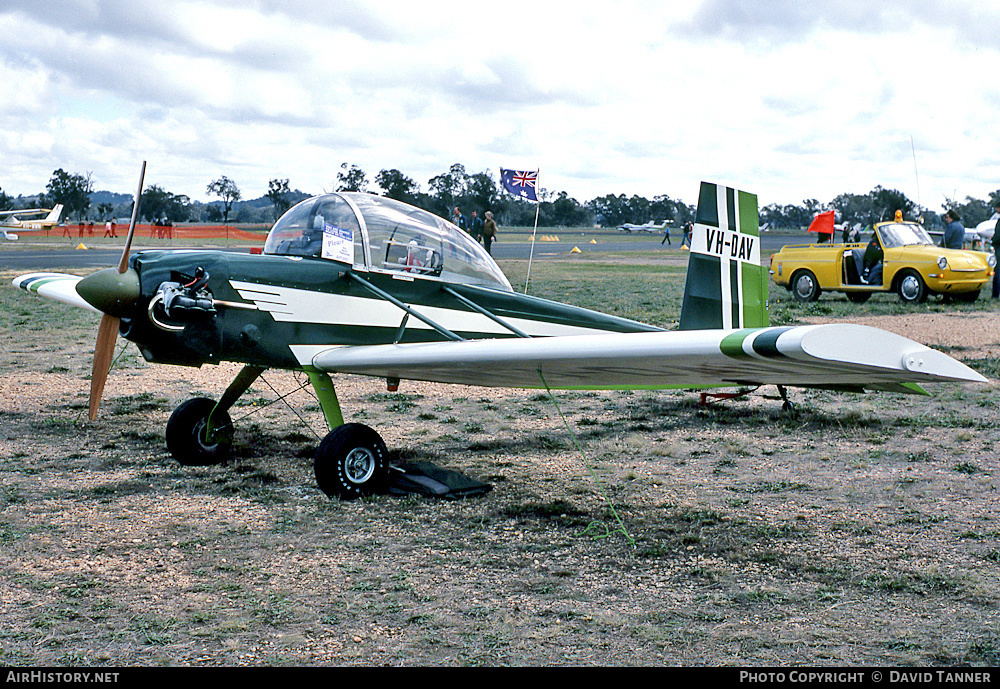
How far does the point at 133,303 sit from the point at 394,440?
2.61 m

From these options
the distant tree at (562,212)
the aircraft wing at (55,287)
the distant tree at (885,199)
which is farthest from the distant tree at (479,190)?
the distant tree at (562,212)

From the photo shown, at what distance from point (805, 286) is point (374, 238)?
14.3 meters

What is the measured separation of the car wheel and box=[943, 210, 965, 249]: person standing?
2.97 metres

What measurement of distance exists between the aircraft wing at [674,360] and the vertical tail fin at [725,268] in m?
2.09

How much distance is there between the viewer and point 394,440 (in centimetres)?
745

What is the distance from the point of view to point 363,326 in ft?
20.2

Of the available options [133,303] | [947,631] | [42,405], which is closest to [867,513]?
[947,631]

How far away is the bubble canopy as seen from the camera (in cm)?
616

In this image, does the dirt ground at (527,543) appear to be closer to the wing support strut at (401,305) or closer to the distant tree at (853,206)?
the wing support strut at (401,305)

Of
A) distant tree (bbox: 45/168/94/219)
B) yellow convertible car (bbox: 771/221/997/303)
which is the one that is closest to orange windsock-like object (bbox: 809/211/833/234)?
yellow convertible car (bbox: 771/221/997/303)

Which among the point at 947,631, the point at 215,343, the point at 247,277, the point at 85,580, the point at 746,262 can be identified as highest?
the point at 746,262

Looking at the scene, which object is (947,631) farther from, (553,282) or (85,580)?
(553,282)

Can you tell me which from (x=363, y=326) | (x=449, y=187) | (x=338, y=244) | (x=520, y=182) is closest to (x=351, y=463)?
(x=363, y=326)

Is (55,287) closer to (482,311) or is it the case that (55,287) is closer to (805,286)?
(482,311)
